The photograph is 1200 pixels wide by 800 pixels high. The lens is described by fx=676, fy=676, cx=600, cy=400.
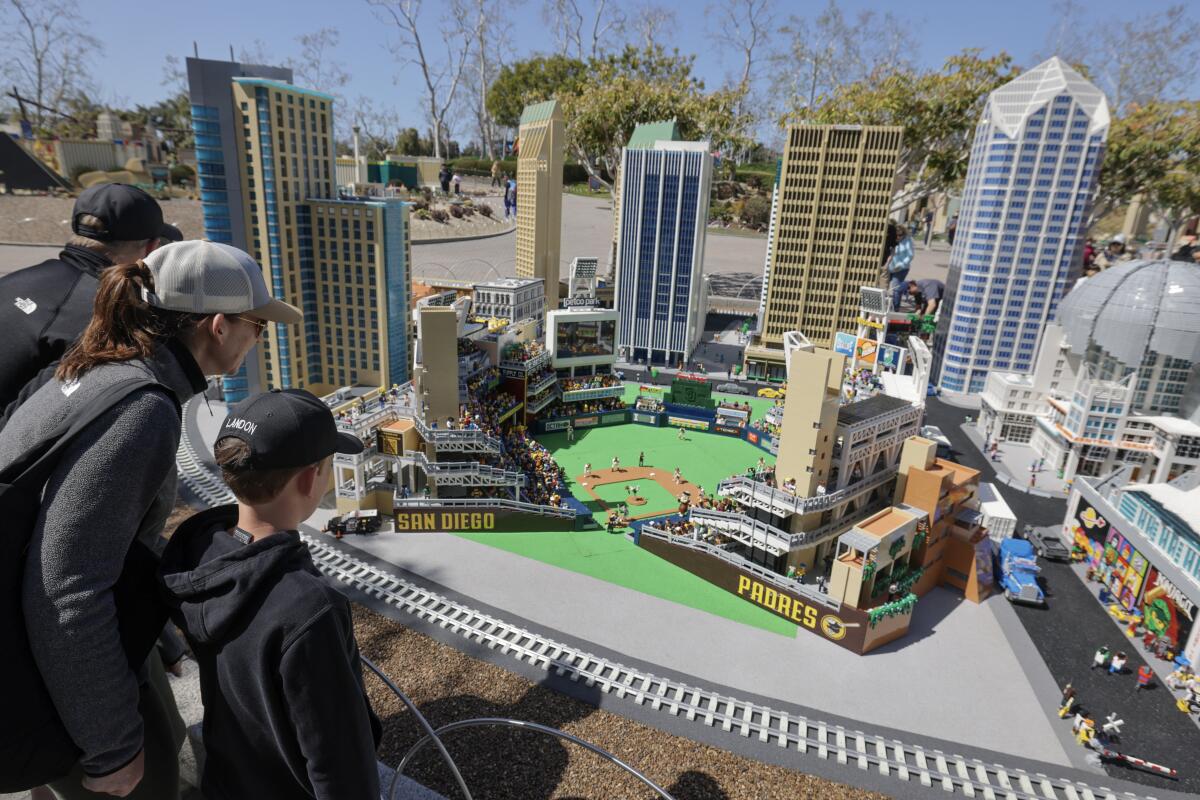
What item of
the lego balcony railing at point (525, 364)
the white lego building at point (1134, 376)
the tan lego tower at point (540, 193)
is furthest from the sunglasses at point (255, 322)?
the tan lego tower at point (540, 193)

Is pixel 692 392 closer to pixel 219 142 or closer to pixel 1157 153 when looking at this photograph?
pixel 219 142

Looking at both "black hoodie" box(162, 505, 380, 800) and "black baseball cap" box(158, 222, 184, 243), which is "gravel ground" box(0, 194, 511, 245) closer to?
"black baseball cap" box(158, 222, 184, 243)

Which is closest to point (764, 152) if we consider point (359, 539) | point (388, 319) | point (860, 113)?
point (860, 113)

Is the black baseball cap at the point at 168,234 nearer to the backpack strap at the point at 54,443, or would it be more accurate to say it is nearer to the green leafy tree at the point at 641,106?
the backpack strap at the point at 54,443

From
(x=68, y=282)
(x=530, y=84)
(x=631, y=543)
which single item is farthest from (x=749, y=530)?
(x=530, y=84)

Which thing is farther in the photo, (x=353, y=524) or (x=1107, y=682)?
(x=353, y=524)

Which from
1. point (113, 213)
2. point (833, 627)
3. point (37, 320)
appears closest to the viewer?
point (37, 320)
